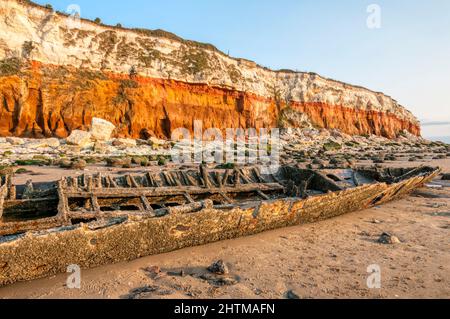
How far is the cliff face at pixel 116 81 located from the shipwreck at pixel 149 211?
19.8 m

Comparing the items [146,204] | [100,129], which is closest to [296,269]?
[146,204]

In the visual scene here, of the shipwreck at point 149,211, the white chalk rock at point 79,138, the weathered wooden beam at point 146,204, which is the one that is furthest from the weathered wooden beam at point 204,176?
the white chalk rock at point 79,138

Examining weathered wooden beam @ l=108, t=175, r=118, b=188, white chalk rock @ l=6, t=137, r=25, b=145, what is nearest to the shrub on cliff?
white chalk rock @ l=6, t=137, r=25, b=145

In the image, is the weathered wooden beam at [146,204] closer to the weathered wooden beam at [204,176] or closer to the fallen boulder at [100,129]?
the weathered wooden beam at [204,176]

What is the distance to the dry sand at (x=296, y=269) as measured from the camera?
4164mm

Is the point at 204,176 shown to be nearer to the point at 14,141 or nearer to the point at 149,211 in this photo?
the point at 149,211

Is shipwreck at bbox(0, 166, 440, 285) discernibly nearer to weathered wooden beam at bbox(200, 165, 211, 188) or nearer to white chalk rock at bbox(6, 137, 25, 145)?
weathered wooden beam at bbox(200, 165, 211, 188)

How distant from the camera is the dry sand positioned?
4.16m

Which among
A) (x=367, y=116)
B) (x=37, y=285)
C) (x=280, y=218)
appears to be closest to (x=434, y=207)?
(x=280, y=218)

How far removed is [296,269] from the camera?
497 centimetres

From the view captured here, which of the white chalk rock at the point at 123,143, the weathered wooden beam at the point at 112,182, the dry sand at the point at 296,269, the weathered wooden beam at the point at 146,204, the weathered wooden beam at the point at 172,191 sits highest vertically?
the white chalk rock at the point at 123,143

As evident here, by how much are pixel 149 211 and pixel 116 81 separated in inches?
1031
